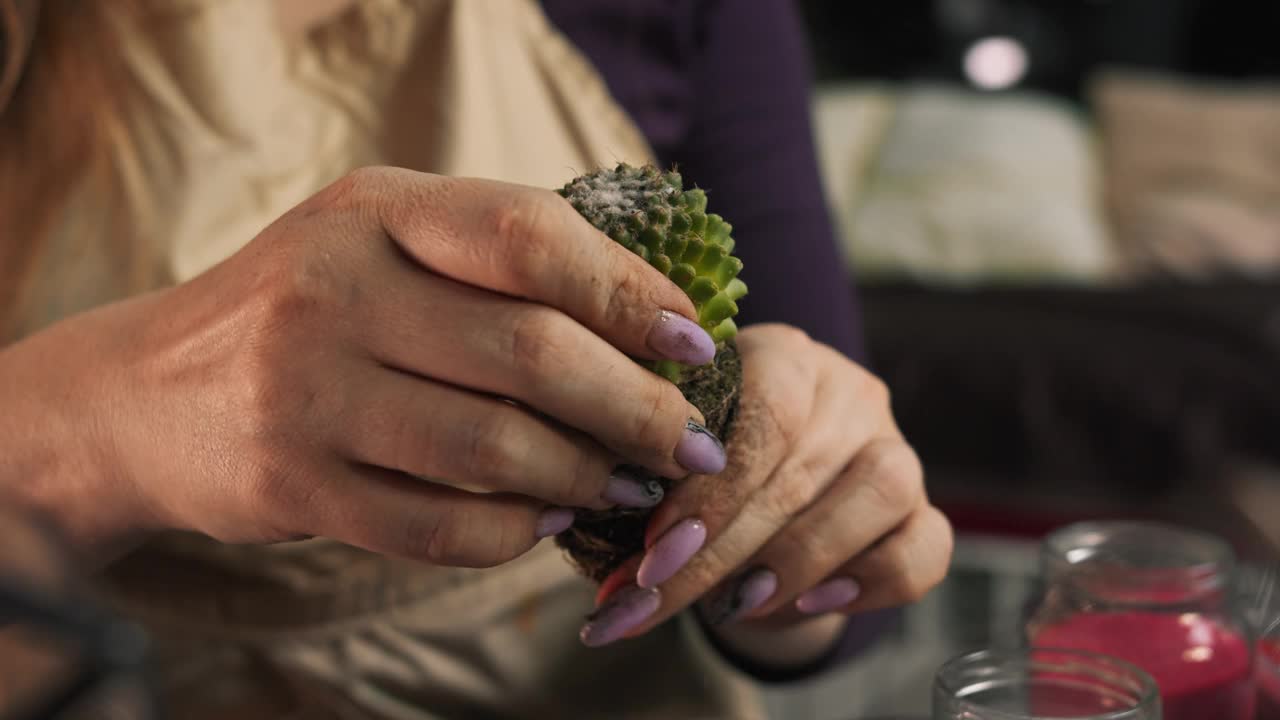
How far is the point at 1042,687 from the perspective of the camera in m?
0.40

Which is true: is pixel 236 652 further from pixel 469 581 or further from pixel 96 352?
pixel 96 352

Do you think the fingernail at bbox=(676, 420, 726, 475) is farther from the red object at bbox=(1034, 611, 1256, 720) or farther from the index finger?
the red object at bbox=(1034, 611, 1256, 720)

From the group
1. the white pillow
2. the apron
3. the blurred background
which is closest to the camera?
the apron

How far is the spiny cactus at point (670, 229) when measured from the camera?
34 cm

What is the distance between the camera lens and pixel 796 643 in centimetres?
57

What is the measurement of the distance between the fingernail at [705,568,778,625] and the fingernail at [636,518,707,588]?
0.15ft

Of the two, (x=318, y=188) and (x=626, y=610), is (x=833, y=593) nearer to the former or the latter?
(x=626, y=610)

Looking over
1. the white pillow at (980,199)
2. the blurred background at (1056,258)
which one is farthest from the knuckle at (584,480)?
the white pillow at (980,199)

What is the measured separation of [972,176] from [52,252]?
194cm

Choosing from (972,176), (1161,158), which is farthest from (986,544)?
(1161,158)

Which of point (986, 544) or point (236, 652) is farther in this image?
point (986, 544)

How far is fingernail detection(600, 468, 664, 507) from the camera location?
13.5 inches

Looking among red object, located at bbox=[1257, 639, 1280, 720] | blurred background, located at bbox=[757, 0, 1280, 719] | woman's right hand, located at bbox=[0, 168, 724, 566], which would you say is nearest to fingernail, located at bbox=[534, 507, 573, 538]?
Result: woman's right hand, located at bbox=[0, 168, 724, 566]

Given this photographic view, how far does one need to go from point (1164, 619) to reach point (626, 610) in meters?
0.21
